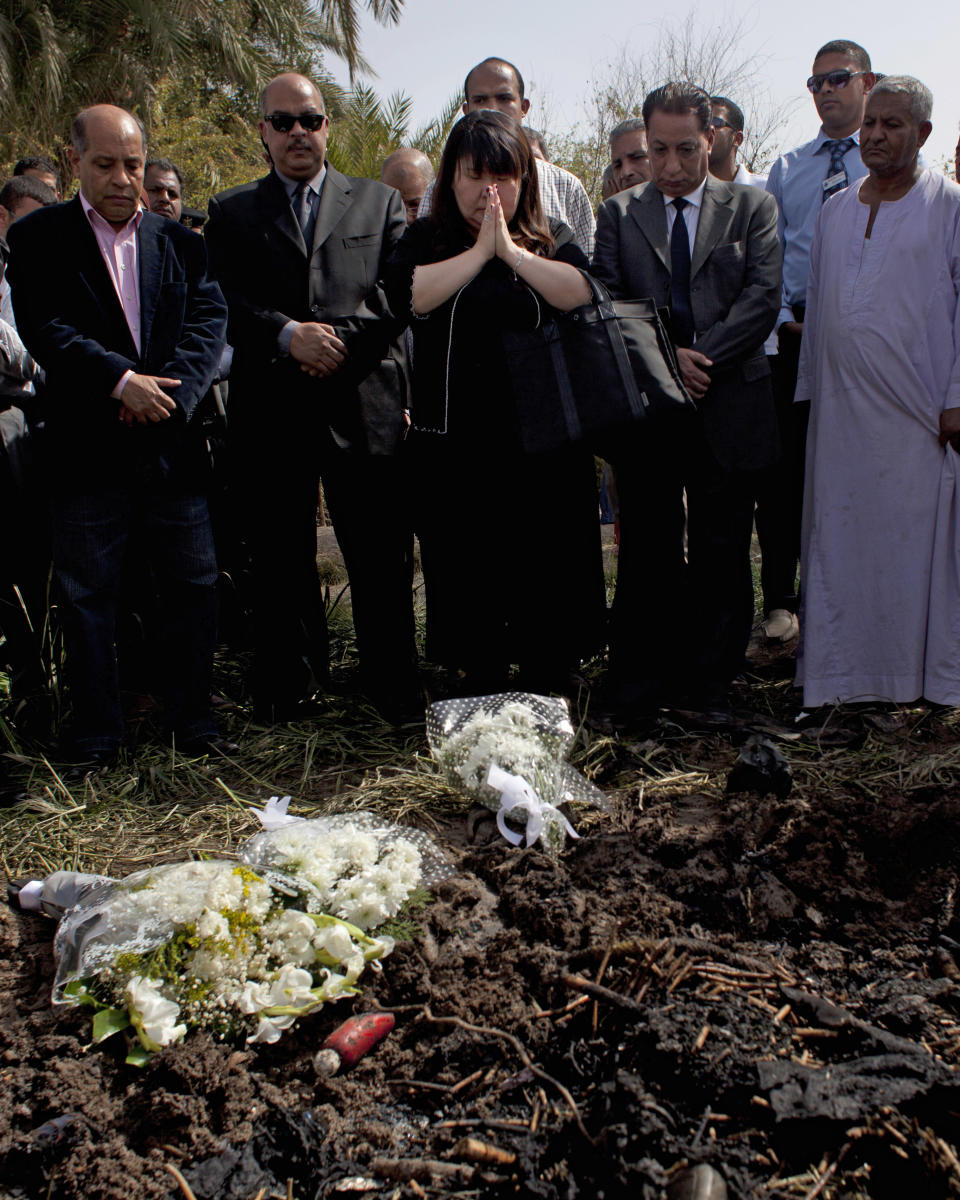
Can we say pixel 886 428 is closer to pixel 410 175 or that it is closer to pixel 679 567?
pixel 679 567

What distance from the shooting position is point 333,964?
219cm

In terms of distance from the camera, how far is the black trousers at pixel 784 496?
14.7 feet

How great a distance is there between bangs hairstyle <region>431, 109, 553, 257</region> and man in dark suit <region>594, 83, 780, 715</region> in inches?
13.7

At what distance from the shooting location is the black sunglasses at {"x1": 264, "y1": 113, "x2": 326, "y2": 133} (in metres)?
3.76

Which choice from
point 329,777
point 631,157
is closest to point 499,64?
point 631,157

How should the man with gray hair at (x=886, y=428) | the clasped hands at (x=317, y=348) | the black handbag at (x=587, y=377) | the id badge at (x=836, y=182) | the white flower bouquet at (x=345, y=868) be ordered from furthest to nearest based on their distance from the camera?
1. the id badge at (x=836, y=182)
2. the man with gray hair at (x=886, y=428)
3. the clasped hands at (x=317, y=348)
4. the black handbag at (x=587, y=377)
5. the white flower bouquet at (x=345, y=868)

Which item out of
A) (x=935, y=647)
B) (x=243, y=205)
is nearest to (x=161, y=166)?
(x=243, y=205)

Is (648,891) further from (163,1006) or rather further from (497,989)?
(163,1006)

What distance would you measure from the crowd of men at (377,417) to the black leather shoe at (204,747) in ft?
0.04

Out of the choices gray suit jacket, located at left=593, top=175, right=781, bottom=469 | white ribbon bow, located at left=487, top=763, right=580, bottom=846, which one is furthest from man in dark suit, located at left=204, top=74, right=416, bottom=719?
white ribbon bow, located at left=487, top=763, right=580, bottom=846

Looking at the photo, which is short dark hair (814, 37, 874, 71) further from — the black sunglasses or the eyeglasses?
the black sunglasses

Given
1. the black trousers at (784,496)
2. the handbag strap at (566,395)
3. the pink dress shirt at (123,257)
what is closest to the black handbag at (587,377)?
the handbag strap at (566,395)

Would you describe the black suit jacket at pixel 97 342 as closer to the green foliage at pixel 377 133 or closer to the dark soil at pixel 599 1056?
the dark soil at pixel 599 1056

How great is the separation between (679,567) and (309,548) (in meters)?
1.42
